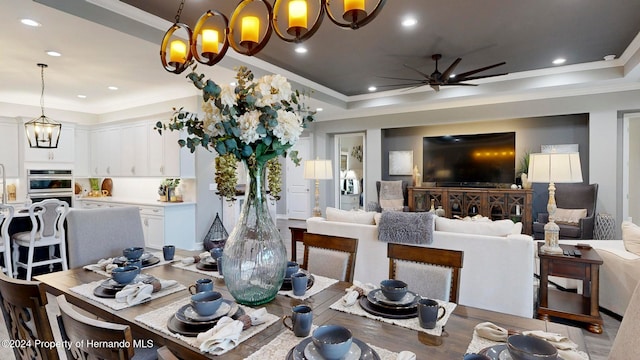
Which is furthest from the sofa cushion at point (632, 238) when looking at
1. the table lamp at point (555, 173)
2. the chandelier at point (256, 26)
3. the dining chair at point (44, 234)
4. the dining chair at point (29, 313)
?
the dining chair at point (44, 234)

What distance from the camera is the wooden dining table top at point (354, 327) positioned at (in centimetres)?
113

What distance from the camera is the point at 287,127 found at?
1408 mm

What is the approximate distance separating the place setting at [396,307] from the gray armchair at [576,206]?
15.4 ft

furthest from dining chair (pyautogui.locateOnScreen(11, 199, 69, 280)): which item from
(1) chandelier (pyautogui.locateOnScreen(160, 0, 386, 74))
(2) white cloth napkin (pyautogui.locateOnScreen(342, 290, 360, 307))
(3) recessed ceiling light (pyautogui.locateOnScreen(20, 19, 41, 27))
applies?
(2) white cloth napkin (pyautogui.locateOnScreen(342, 290, 360, 307))

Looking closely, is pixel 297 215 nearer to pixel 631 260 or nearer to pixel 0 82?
pixel 0 82

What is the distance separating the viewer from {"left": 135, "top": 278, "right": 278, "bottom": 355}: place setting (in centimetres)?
113

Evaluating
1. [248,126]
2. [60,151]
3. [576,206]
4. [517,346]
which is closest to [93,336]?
[248,126]

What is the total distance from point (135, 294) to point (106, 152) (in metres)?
5.99

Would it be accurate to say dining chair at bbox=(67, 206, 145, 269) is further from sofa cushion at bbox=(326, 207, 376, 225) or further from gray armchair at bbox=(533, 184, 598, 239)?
gray armchair at bbox=(533, 184, 598, 239)

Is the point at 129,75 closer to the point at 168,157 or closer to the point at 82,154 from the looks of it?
the point at 168,157

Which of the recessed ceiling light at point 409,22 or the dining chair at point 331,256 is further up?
the recessed ceiling light at point 409,22

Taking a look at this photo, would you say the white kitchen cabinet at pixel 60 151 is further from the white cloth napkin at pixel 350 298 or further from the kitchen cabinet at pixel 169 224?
the white cloth napkin at pixel 350 298

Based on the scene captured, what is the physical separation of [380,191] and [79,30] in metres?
5.61

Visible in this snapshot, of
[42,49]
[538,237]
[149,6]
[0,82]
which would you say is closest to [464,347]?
[149,6]
